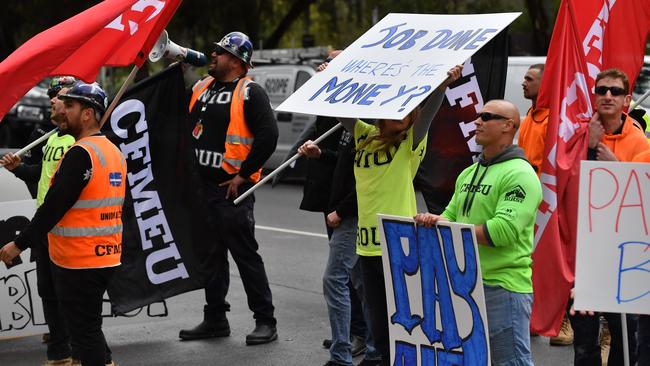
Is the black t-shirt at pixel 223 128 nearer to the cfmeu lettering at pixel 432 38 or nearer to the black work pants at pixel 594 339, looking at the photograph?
the cfmeu lettering at pixel 432 38

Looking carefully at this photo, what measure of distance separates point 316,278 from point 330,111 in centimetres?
502

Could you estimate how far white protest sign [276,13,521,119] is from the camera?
17.6 ft

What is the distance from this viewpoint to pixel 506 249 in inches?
211

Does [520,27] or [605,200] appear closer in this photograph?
[605,200]

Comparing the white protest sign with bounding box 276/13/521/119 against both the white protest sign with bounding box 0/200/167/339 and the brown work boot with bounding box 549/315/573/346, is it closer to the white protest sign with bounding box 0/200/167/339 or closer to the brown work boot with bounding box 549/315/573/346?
the white protest sign with bounding box 0/200/167/339

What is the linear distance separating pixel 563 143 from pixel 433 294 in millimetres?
1262

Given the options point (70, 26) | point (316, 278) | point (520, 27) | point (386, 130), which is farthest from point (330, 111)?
point (520, 27)

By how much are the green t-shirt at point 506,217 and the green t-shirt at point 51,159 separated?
278 centimetres

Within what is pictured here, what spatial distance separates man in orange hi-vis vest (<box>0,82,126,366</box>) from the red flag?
2252 mm

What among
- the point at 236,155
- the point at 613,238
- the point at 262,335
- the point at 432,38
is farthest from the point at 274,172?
the point at 613,238

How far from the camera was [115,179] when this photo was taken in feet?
20.3

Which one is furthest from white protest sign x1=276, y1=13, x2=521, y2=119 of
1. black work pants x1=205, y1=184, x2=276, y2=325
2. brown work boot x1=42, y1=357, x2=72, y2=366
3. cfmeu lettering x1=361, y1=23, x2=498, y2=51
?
brown work boot x1=42, y1=357, x2=72, y2=366

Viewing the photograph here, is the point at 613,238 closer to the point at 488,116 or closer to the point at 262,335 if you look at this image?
the point at 488,116

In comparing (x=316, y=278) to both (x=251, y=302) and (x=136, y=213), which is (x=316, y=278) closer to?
(x=251, y=302)
